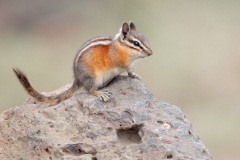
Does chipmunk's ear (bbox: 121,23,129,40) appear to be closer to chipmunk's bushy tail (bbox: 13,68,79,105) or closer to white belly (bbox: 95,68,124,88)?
white belly (bbox: 95,68,124,88)

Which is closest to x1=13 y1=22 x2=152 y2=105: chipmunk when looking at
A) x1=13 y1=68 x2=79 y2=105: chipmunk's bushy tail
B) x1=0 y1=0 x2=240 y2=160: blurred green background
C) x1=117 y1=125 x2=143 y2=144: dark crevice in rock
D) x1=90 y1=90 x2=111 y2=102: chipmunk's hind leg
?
x1=13 y1=68 x2=79 y2=105: chipmunk's bushy tail

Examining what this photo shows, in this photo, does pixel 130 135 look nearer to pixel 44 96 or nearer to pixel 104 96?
pixel 104 96

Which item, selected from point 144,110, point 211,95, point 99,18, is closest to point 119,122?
point 144,110

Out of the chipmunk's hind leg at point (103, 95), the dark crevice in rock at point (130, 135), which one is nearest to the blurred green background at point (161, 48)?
the chipmunk's hind leg at point (103, 95)

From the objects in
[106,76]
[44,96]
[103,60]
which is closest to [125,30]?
[103,60]

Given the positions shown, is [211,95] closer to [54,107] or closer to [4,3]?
[4,3]

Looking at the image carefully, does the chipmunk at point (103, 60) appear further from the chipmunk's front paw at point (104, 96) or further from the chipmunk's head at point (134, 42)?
the chipmunk's front paw at point (104, 96)
